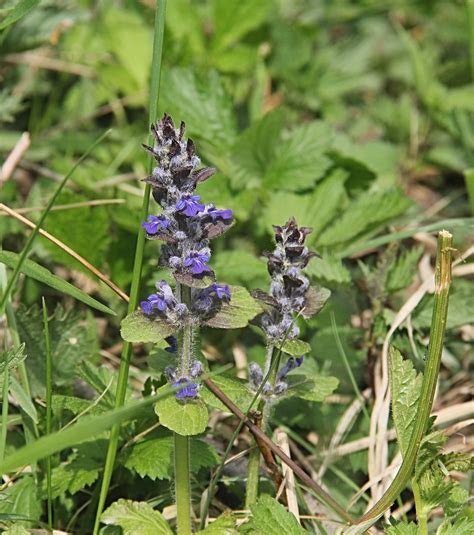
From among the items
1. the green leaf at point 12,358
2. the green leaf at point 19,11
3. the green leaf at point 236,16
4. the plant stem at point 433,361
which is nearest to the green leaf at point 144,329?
the green leaf at point 12,358

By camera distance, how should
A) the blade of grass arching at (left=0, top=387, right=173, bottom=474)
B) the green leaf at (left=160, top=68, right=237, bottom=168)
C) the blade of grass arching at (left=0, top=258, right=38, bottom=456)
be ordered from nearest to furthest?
the blade of grass arching at (left=0, top=387, right=173, bottom=474) < the blade of grass arching at (left=0, top=258, right=38, bottom=456) < the green leaf at (left=160, top=68, right=237, bottom=168)

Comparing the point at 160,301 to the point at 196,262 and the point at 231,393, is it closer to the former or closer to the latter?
the point at 196,262

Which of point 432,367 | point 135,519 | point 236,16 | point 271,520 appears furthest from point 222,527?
point 236,16

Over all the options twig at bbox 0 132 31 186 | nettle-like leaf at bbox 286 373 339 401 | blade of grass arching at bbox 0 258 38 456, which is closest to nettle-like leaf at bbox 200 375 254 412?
nettle-like leaf at bbox 286 373 339 401

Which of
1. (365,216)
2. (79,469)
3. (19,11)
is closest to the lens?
(79,469)

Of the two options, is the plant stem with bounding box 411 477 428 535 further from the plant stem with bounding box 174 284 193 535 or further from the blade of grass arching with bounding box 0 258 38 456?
the blade of grass arching with bounding box 0 258 38 456

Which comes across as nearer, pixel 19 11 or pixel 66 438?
pixel 66 438
